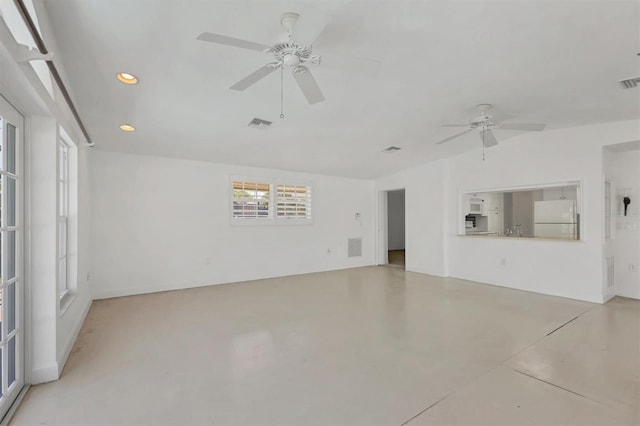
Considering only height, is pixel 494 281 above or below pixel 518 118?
below

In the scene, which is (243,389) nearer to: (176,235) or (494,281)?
(176,235)

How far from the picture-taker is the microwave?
20.9ft

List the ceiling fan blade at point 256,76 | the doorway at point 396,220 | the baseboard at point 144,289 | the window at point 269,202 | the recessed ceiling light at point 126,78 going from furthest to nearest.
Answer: the doorway at point 396,220, the window at point 269,202, the baseboard at point 144,289, the recessed ceiling light at point 126,78, the ceiling fan blade at point 256,76

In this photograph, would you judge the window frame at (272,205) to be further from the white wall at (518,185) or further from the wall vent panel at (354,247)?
the white wall at (518,185)

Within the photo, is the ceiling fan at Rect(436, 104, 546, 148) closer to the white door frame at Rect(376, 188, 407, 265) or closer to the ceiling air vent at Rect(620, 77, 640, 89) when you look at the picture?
the ceiling air vent at Rect(620, 77, 640, 89)

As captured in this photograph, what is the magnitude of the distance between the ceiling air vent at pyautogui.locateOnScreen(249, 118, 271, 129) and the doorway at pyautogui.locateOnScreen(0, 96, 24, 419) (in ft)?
7.24

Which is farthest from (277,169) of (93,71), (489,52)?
(489,52)

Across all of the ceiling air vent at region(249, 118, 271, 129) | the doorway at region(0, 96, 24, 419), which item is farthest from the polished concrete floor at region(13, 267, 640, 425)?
the ceiling air vent at region(249, 118, 271, 129)

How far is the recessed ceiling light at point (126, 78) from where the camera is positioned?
8.68ft

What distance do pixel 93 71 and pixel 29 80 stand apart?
851 millimetres

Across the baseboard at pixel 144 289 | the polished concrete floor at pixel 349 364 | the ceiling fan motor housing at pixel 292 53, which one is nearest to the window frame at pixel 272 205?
the baseboard at pixel 144 289

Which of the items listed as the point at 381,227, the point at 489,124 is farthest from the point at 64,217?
the point at 381,227

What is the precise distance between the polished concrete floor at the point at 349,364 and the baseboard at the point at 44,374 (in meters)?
0.07

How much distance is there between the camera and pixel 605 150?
459cm
